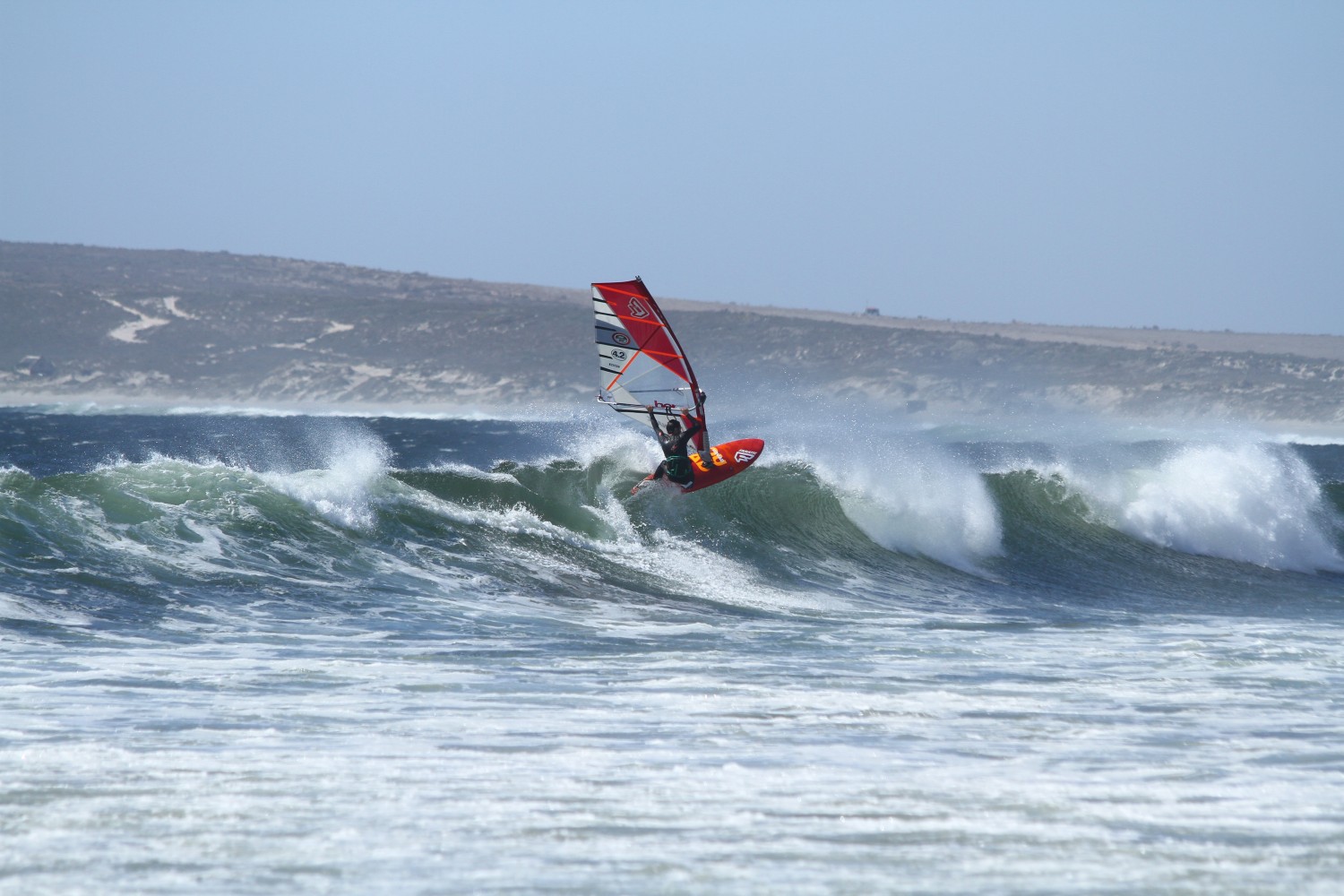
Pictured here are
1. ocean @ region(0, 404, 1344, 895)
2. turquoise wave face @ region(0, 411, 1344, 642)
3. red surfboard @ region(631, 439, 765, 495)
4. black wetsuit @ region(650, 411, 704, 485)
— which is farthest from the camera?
red surfboard @ region(631, 439, 765, 495)

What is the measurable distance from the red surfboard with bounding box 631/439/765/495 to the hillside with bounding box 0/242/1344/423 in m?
70.8

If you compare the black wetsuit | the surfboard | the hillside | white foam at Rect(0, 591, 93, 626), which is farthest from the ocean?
the hillside

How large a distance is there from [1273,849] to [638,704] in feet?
11.8

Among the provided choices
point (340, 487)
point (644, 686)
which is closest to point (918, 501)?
point (340, 487)

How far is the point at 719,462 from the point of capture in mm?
15594

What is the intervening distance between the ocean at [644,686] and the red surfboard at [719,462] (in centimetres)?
72

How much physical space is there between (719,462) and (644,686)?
23.7 feet

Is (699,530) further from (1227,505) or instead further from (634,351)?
(1227,505)

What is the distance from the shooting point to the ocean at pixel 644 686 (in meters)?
5.47

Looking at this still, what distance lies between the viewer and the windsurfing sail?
1419 cm

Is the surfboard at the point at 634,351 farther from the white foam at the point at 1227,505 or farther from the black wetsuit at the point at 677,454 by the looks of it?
the white foam at the point at 1227,505

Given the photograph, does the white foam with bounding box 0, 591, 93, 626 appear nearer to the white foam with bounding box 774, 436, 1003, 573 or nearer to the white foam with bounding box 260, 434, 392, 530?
the white foam with bounding box 260, 434, 392, 530

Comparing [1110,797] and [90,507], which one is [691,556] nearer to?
[90,507]

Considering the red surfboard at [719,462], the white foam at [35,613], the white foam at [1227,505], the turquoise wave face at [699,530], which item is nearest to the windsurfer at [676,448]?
the red surfboard at [719,462]
